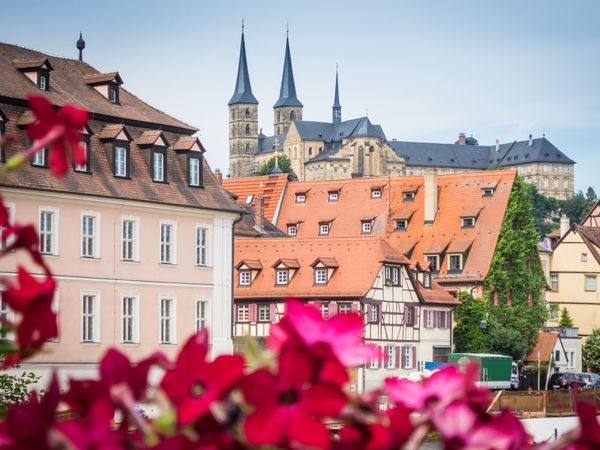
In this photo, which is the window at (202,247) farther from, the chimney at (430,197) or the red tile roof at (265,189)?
the red tile roof at (265,189)

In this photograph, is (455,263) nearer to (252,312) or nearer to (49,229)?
(252,312)

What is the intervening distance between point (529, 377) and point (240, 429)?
237ft

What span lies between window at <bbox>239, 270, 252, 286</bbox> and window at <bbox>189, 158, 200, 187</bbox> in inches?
772

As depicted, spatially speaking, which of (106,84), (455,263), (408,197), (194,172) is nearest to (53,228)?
(106,84)

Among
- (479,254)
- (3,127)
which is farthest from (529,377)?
(3,127)

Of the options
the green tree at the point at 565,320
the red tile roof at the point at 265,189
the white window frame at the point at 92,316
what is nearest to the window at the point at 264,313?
the red tile roof at the point at 265,189

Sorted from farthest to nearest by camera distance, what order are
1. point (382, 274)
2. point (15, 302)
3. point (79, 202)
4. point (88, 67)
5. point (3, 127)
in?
1. point (382, 274)
2. point (88, 67)
3. point (79, 202)
4. point (3, 127)
5. point (15, 302)

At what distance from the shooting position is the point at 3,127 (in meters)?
38.2

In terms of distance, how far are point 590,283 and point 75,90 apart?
5130 centimetres

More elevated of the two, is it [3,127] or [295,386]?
[3,127]

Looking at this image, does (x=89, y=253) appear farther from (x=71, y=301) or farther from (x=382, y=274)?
(x=382, y=274)

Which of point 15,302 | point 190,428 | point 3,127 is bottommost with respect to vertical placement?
point 190,428

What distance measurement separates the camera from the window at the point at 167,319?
43188 millimetres

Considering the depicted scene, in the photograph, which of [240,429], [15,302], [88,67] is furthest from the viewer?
[88,67]
